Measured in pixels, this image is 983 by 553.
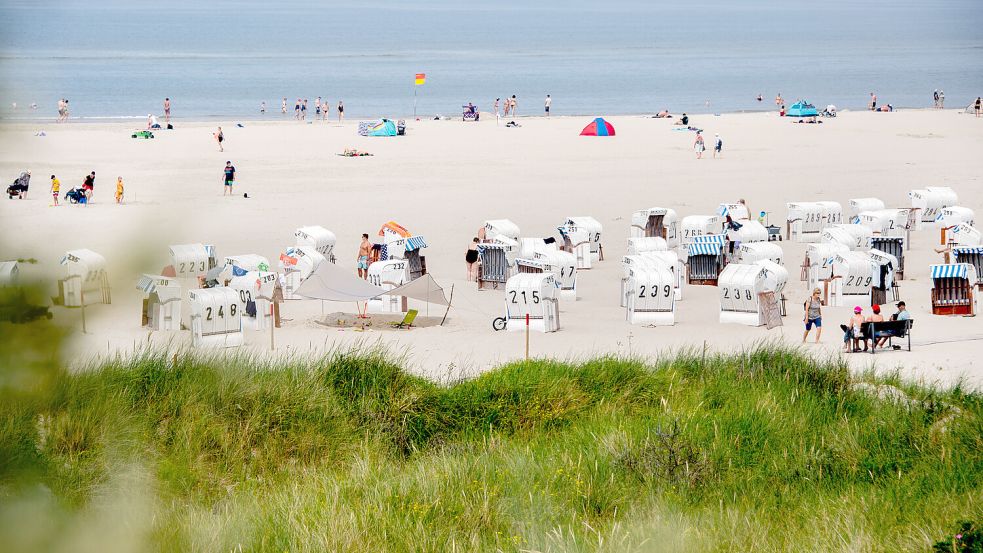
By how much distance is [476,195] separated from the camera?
30.9 meters

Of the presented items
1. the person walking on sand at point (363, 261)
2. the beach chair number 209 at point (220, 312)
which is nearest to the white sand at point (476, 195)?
the beach chair number 209 at point (220, 312)

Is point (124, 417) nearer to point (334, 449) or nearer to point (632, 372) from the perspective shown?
point (334, 449)

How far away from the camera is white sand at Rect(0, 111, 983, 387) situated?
201 centimetres

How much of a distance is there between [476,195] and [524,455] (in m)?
22.9

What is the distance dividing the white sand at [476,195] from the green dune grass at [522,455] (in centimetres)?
127

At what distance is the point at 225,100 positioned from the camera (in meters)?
71.4

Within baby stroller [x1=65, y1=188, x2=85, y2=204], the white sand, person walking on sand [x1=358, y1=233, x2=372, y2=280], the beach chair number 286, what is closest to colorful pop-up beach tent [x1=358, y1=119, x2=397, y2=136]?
the white sand

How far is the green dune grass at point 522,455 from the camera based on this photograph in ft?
21.7

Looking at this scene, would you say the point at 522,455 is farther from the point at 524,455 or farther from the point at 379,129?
the point at 379,129

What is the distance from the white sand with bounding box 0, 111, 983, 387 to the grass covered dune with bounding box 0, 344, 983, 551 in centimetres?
135

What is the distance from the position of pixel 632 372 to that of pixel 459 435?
221cm

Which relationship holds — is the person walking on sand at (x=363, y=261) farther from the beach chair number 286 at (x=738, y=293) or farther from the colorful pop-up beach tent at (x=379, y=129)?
the colorful pop-up beach tent at (x=379, y=129)

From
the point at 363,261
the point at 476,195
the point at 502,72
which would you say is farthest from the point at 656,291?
the point at 502,72

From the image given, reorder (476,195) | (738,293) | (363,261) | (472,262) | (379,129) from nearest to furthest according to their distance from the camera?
1. (738,293)
2. (363,261)
3. (472,262)
4. (476,195)
5. (379,129)
